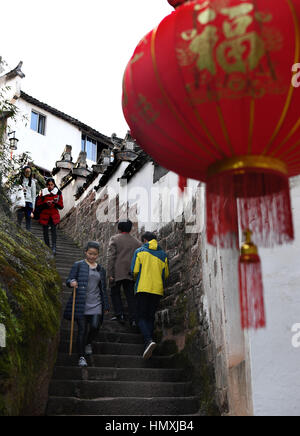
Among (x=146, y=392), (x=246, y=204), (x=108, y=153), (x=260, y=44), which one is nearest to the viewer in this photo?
(x=260, y=44)

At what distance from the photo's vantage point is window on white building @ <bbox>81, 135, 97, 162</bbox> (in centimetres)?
2464

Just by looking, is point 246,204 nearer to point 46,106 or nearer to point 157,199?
point 157,199

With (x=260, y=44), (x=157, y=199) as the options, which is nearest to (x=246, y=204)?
(x=260, y=44)

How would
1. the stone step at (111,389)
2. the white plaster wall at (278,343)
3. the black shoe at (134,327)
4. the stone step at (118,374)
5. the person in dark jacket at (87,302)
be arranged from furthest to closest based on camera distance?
1. the black shoe at (134,327)
2. the person in dark jacket at (87,302)
3. the stone step at (118,374)
4. the stone step at (111,389)
5. the white plaster wall at (278,343)

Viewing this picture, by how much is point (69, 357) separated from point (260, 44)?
449 centimetres

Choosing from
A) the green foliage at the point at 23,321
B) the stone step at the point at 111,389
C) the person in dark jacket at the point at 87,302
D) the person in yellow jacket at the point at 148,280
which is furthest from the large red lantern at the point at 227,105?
the person in yellow jacket at the point at 148,280

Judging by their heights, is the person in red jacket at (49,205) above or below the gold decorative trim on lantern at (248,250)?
above

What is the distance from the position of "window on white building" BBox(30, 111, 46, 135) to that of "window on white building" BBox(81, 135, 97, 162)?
2.20m

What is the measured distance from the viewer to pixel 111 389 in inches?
209

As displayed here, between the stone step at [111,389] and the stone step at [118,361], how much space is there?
1.60ft

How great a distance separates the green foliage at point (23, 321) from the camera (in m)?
3.82

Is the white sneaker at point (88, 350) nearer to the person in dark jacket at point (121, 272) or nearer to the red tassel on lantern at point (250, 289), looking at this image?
the person in dark jacket at point (121, 272)

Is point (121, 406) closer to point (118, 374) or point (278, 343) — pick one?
point (118, 374)

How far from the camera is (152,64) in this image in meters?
2.34
